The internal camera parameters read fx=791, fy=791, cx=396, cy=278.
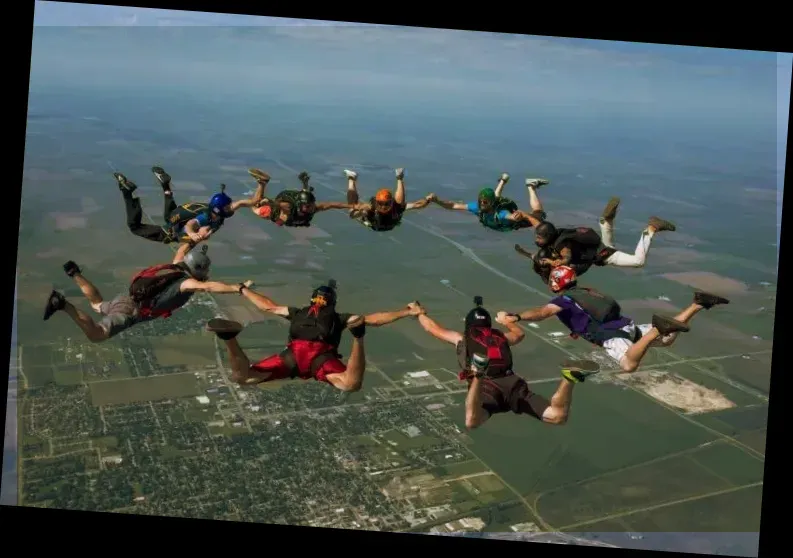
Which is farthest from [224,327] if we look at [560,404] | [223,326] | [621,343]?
[621,343]

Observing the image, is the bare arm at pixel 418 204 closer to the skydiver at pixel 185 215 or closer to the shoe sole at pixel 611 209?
the skydiver at pixel 185 215

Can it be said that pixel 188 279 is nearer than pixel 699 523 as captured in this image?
Yes

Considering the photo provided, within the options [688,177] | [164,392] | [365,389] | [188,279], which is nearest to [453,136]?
[688,177]

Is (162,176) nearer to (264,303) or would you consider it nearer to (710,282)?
(264,303)

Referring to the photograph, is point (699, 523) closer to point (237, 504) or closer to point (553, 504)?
point (553, 504)

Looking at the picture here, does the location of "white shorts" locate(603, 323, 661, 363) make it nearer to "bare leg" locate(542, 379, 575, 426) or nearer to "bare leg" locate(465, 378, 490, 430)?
"bare leg" locate(542, 379, 575, 426)

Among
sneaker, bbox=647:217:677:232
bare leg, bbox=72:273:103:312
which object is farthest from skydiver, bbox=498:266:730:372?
bare leg, bbox=72:273:103:312

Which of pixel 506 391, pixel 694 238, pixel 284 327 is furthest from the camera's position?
pixel 694 238
